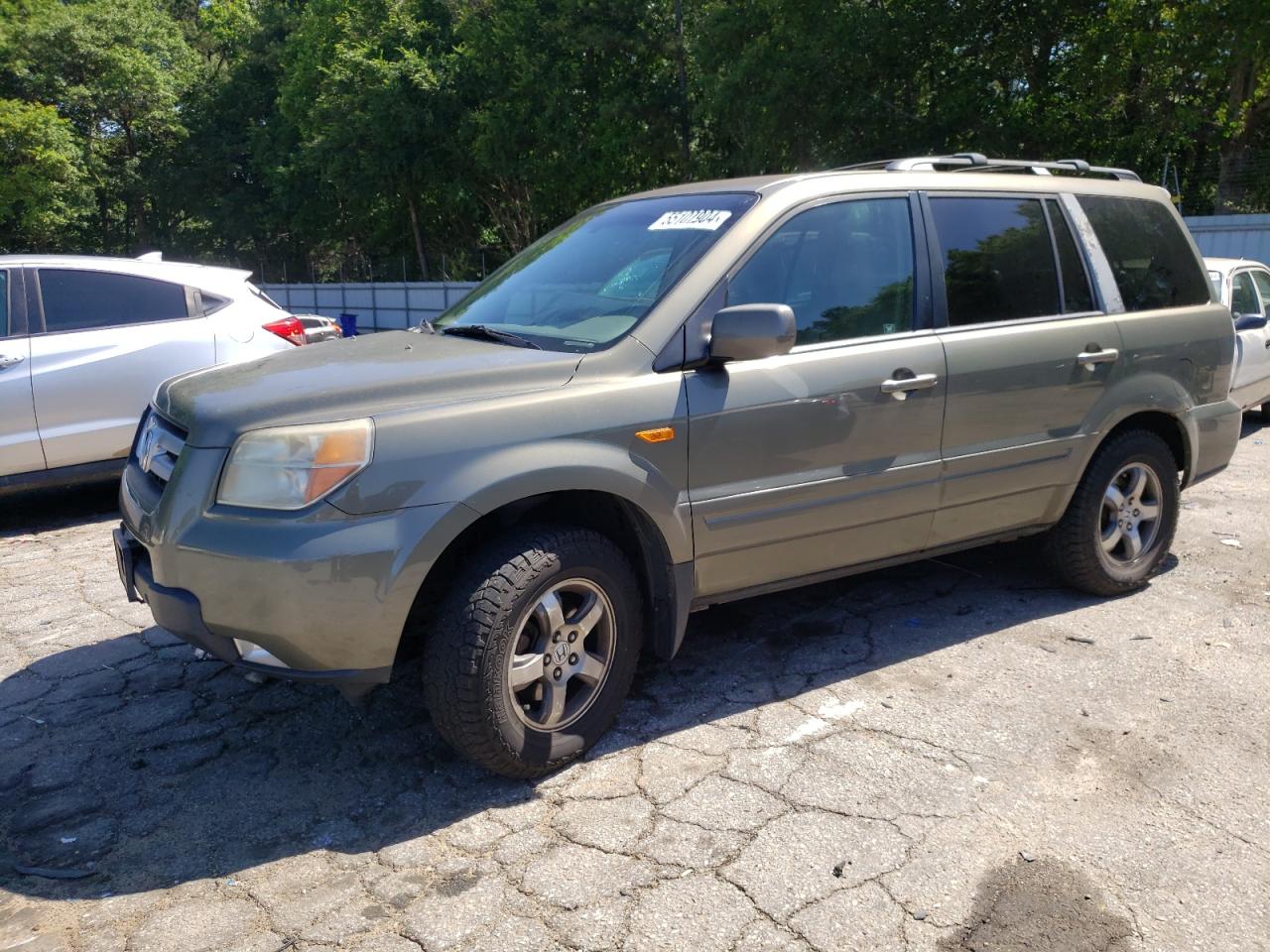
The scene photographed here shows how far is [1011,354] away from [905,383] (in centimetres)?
64

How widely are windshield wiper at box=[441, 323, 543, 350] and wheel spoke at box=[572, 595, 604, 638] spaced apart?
90 centimetres

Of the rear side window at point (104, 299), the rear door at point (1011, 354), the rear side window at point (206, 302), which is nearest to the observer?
the rear door at point (1011, 354)

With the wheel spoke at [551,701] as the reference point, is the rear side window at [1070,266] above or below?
above

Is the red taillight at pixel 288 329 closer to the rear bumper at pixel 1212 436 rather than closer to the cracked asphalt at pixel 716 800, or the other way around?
the cracked asphalt at pixel 716 800

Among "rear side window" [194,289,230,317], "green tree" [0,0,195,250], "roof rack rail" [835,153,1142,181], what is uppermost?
"green tree" [0,0,195,250]

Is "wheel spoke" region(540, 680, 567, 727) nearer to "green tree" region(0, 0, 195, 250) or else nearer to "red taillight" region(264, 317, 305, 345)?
"red taillight" region(264, 317, 305, 345)

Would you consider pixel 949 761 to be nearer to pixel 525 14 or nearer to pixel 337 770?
pixel 337 770

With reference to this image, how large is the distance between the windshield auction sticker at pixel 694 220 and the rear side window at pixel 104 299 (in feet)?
14.6

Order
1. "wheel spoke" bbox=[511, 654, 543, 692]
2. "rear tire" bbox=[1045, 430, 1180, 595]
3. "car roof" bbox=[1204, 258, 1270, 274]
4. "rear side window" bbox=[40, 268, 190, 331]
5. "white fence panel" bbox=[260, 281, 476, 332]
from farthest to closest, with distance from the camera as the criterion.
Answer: "white fence panel" bbox=[260, 281, 476, 332], "car roof" bbox=[1204, 258, 1270, 274], "rear side window" bbox=[40, 268, 190, 331], "rear tire" bbox=[1045, 430, 1180, 595], "wheel spoke" bbox=[511, 654, 543, 692]

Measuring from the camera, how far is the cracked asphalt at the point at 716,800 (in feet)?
9.23

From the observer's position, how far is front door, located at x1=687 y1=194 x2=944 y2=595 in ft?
12.2

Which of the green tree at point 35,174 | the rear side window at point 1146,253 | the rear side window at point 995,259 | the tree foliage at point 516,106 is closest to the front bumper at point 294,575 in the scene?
the rear side window at point 995,259

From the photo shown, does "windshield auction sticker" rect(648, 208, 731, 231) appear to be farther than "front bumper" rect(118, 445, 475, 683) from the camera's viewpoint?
Yes

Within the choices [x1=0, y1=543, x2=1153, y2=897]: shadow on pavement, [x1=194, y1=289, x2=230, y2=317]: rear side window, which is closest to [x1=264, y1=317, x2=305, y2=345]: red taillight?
[x1=194, y1=289, x2=230, y2=317]: rear side window
